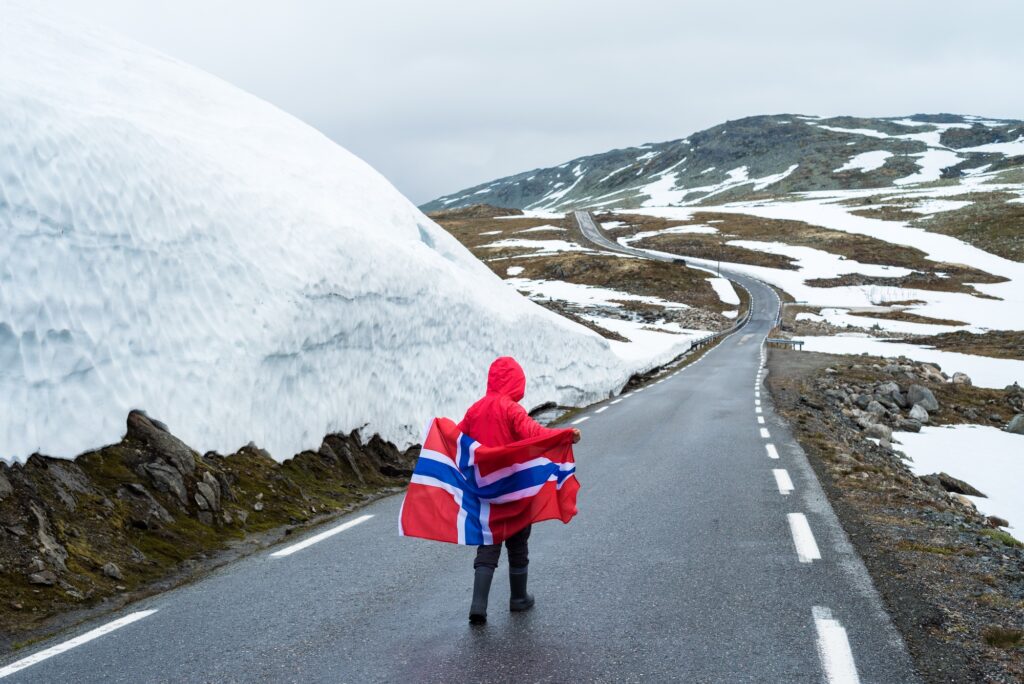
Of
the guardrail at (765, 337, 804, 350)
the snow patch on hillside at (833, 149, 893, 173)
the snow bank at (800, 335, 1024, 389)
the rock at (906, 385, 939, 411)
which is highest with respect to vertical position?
the snow patch on hillside at (833, 149, 893, 173)

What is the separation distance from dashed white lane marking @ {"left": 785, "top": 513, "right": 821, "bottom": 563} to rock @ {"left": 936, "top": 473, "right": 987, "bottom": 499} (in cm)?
769

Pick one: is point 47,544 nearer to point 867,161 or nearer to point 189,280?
point 189,280

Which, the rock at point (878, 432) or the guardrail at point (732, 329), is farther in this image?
the guardrail at point (732, 329)

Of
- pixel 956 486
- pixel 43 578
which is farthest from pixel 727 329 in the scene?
pixel 43 578

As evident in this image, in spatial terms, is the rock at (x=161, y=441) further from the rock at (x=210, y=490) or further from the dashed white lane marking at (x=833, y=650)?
the dashed white lane marking at (x=833, y=650)

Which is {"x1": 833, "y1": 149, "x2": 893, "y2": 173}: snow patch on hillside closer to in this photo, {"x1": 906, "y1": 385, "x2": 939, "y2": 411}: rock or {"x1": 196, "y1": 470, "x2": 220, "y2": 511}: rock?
{"x1": 906, "y1": 385, "x2": 939, "y2": 411}: rock

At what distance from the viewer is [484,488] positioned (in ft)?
16.4

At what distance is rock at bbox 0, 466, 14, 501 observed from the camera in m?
5.80

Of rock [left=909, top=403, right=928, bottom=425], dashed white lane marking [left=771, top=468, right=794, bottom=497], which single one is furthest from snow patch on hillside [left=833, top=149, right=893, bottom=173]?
dashed white lane marking [left=771, top=468, right=794, bottom=497]

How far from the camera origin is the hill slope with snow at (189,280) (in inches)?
289

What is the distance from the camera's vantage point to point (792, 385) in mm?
24875

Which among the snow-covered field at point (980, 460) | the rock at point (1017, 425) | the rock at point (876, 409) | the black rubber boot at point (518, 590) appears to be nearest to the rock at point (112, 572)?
the black rubber boot at point (518, 590)

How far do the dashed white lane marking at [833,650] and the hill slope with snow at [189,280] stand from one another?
21.0ft

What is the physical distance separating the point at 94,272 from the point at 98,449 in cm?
214
